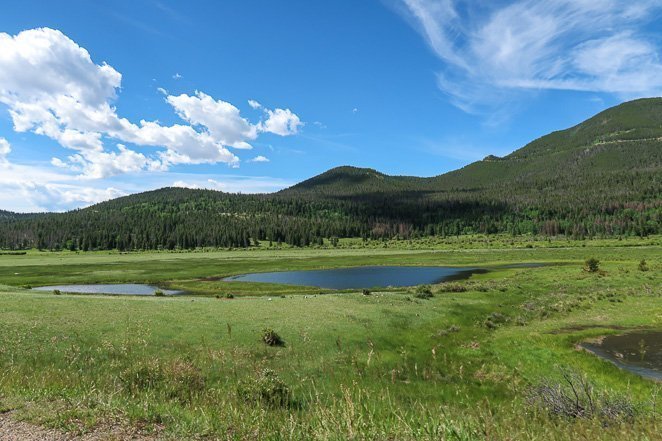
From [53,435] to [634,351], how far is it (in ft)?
120

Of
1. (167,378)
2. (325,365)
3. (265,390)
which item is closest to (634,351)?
(325,365)

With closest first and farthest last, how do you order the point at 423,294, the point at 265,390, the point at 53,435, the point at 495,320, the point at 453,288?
the point at 53,435 → the point at 265,390 → the point at 495,320 → the point at 423,294 → the point at 453,288

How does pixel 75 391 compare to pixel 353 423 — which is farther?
pixel 75 391

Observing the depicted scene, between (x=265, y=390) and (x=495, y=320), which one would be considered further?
(x=495, y=320)

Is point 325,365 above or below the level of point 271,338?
below

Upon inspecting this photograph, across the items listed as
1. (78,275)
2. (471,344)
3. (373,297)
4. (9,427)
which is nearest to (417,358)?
(471,344)

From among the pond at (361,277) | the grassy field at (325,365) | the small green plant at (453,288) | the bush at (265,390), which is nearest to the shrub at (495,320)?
the grassy field at (325,365)

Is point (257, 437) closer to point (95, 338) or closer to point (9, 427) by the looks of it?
point (9, 427)

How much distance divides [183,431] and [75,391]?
5.33 m

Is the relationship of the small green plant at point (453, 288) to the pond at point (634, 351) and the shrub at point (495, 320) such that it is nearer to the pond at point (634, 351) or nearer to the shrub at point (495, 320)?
the shrub at point (495, 320)

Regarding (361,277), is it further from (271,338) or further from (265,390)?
(265,390)

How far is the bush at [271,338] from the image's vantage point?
26500 millimetres

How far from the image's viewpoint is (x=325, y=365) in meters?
23.9

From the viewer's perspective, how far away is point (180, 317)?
30.2 metres
